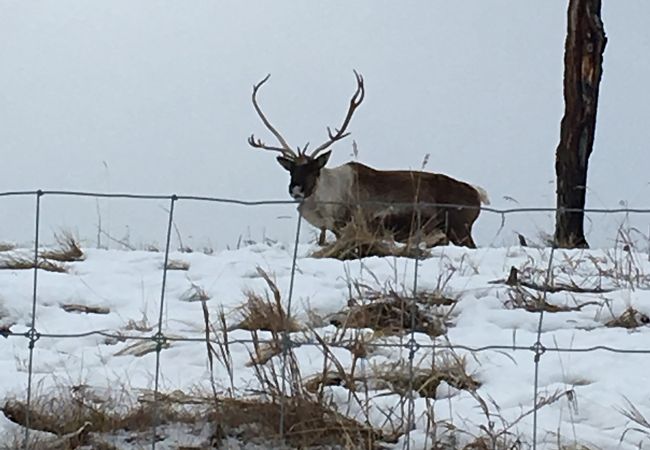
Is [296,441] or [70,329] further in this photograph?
[70,329]

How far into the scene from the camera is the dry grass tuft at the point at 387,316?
4348 millimetres

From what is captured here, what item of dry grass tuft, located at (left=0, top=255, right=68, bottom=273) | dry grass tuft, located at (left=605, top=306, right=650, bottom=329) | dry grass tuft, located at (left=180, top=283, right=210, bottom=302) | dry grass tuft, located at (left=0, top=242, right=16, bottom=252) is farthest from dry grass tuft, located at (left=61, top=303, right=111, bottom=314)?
dry grass tuft, located at (left=605, top=306, right=650, bottom=329)

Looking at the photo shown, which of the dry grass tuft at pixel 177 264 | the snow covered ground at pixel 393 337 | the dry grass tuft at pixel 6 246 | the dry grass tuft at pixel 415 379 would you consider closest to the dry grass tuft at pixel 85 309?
the snow covered ground at pixel 393 337

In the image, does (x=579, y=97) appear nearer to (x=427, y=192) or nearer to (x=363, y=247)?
(x=427, y=192)

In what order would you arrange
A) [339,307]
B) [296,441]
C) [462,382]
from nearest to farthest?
[296,441] → [462,382] → [339,307]

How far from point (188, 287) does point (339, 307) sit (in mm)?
832

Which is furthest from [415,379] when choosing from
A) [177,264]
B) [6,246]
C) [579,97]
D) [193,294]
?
[579,97]

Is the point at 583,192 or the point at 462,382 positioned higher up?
the point at 583,192

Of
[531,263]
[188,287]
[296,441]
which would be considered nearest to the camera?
[296,441]

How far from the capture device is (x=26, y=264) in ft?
19.5

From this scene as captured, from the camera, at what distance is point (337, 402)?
11.6 ft

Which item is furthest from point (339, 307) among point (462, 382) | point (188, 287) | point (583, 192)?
point (583, 192)

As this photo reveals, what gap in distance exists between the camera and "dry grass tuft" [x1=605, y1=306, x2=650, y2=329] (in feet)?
15.1

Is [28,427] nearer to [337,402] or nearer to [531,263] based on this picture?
[337,402]
